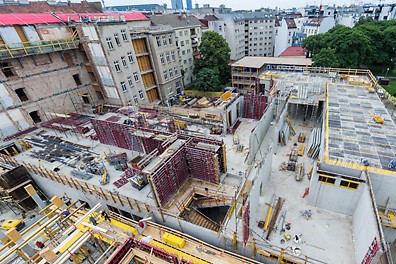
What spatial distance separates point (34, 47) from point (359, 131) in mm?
33881

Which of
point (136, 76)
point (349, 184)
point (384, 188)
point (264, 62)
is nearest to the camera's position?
point (384, 188)

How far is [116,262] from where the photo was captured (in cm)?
964

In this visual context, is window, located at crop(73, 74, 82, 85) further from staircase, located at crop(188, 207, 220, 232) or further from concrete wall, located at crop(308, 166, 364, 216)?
concrete wall, located at crop(308, 166, 364, 216)

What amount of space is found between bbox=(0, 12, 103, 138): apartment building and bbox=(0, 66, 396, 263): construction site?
2648 mm

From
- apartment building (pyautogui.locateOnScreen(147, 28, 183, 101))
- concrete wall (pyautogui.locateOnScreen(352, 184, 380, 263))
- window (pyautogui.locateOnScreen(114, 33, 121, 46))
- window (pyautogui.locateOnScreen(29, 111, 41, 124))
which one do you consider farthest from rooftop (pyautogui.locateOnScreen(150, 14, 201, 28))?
concrete wall (pyautogui.locateOnScreen(352, 184, 380, 263))

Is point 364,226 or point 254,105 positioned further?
point 254,105

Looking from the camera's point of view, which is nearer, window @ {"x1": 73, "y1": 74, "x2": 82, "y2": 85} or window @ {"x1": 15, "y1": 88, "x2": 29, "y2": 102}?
window @ {"x1": 15, "y1": 88, "x2": 29, "y2": 102}

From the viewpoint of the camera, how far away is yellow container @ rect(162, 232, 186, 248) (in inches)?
448

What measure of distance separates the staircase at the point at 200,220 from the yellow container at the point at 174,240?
3.25 m

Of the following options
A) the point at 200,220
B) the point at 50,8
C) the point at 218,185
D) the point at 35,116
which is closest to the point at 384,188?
the point at 218,185

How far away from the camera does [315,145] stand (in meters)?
18.3

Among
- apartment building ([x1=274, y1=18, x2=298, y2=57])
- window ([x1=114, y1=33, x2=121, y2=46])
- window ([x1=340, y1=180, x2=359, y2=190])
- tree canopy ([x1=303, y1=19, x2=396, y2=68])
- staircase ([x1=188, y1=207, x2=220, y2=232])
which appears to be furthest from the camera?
apartment building ([x1=274, y1=18, x2=298, y2=57])

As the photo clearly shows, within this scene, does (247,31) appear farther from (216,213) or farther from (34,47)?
(216,213)

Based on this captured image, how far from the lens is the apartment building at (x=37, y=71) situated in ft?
78.2
